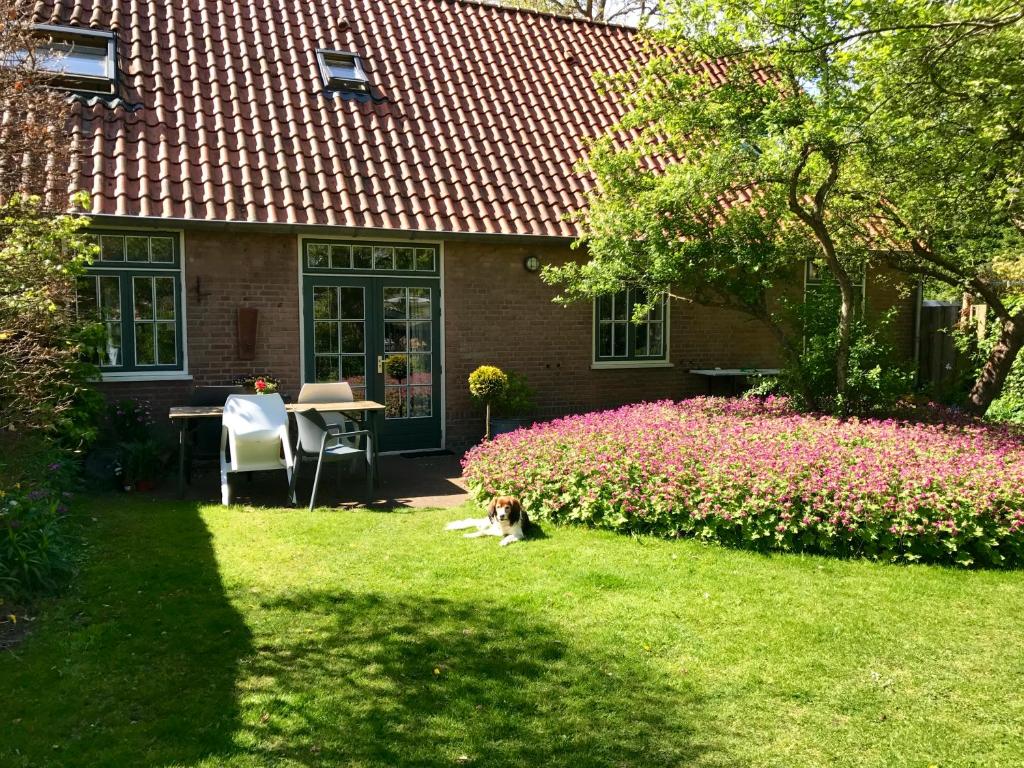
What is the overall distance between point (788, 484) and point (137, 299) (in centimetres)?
730

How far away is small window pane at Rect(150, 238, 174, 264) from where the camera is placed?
30.3 feet

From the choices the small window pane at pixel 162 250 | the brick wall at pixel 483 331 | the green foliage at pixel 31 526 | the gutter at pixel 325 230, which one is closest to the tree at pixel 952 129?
the brick wall at pixel 483 331

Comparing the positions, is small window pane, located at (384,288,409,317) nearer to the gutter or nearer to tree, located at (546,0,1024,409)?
the gutter

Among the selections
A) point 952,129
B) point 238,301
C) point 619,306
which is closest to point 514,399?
point 619,306

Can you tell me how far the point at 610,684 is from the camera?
405 centimetres

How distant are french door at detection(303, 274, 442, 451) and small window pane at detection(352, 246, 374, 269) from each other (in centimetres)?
16

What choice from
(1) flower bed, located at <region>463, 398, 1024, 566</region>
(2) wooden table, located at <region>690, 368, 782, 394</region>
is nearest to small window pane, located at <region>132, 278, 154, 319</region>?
(1) flower bed, located at <region>463, 398, 1024, 566</region>

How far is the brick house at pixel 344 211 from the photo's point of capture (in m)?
9.24

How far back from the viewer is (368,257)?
1036cm

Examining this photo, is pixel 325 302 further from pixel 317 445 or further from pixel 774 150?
pixel 774 150

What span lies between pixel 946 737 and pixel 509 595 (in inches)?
103

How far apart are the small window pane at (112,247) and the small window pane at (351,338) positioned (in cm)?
266

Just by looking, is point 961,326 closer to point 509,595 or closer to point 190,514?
point 509,595

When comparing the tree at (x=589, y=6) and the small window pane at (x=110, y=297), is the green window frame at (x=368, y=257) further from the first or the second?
the tree at (x=589, y=6)
